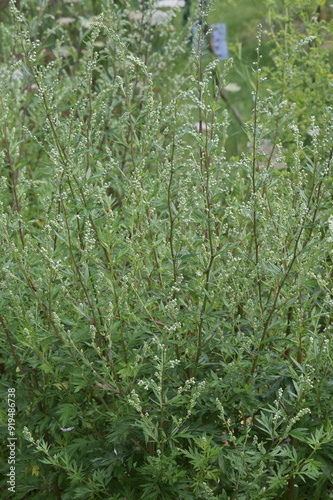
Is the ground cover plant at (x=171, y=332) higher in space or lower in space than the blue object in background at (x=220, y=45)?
lower

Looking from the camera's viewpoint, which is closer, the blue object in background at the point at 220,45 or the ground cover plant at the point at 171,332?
the ground cover plant at the point at 171,332

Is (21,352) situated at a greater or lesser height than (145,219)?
lesser

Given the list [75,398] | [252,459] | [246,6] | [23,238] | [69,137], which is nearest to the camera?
[252,459]

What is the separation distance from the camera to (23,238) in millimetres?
2520

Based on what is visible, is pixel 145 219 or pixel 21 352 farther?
pixel 21 352

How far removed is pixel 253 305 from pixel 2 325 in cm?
102

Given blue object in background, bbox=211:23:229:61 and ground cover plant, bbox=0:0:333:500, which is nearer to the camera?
ground cover plant, bbox=0:0:333:500

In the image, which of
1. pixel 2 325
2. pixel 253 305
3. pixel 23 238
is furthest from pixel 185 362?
pixel 23 238

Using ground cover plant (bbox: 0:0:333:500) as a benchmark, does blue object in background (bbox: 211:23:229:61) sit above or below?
above

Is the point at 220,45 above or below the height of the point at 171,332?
above

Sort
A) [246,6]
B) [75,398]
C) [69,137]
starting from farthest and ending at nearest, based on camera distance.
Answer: [246,6] → [75,398] → [69,137]

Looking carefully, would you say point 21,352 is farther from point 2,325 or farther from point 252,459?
point 252,459

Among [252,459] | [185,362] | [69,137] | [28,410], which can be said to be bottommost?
[28,410]

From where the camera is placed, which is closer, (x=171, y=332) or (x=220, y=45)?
(x=171, y=332)
